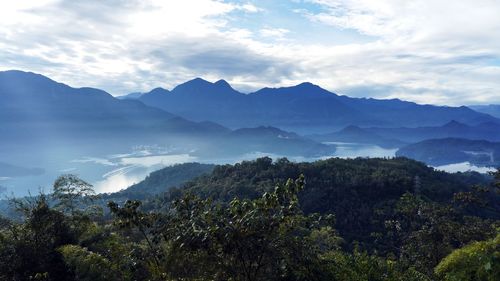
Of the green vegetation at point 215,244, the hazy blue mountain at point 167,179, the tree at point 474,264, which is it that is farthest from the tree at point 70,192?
the hazy blue mountain at point 167,179

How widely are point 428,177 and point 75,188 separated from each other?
2729 inches

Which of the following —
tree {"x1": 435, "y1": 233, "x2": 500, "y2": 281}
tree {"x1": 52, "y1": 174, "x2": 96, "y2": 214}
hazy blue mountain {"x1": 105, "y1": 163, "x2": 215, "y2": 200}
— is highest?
tree {"x1": 52, "y1": 174, "x2": 96, "y2": 214}

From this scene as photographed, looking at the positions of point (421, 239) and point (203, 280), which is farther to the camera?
point (421, 239)

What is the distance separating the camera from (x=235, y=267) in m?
5.92

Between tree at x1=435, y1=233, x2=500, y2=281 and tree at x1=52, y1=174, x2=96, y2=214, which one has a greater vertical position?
tree at x1=52, y1=174, x2=96, y2=214

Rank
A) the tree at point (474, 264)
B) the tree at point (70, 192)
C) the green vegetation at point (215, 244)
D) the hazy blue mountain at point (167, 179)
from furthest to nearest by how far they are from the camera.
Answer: the hazy blue mountain at point (167, 179) → the tree at point (70, 192) → the tree at point (474, 264) → the green vegetation at point (215, 244)

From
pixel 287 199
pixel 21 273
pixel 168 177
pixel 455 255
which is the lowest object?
pixel 168 177

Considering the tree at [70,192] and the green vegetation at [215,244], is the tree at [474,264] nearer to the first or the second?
the green vegetation at [215,244]

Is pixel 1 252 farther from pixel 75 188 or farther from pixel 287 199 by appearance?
pixel 287 199

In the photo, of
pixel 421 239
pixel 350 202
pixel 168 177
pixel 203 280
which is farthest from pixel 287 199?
pixel 168 177

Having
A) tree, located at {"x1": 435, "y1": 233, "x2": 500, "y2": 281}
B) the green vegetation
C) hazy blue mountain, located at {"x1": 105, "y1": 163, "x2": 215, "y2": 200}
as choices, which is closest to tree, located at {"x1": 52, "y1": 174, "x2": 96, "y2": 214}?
the green vegetation

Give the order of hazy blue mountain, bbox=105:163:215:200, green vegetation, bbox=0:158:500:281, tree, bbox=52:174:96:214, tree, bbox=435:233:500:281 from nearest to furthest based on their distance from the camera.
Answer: green vegetation, bbox=0:158:500:281 < tree, bbox=435:233:500:281 < tree, bbox=52:174:96:214 < hazy blue mountain, bbox=105:163:215:200

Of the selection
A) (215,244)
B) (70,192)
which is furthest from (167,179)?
(215,244)

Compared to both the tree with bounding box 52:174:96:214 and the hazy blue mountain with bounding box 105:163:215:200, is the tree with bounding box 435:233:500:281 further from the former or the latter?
the hazy blue mountain with bounding box 105:163:215:200
